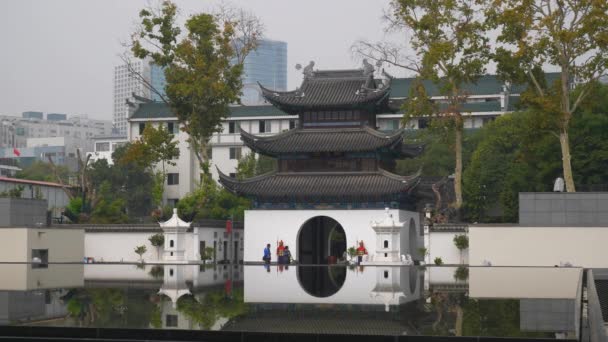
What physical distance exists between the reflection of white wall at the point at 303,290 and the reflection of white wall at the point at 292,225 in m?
12.2

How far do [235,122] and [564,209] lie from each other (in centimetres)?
5332

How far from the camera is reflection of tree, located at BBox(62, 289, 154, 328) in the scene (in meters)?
16.3

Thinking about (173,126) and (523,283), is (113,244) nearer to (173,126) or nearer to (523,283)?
(523,283)

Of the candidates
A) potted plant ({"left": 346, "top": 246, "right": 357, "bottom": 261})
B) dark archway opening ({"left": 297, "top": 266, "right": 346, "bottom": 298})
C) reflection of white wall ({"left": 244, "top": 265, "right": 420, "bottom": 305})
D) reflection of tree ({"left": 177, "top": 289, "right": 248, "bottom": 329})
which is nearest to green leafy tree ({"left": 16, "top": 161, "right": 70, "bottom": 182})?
potted plant ({"left": 346, "top": 246, "right": 357, "bottom": 261})

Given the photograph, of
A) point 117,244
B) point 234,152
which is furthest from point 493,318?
point 234,152

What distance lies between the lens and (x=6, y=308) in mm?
18766

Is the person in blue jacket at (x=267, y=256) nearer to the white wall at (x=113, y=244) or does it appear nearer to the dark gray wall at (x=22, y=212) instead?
the white wall at (x=113, y=244)

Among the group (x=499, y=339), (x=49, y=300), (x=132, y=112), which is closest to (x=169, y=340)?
(x=499, y=339)

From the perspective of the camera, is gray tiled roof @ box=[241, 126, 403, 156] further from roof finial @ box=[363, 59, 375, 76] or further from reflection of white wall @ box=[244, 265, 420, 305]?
reflection of white wall @ box=[244, 265, 420, 305]

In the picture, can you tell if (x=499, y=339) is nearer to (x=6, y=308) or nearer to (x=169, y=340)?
(x=169, y=340)

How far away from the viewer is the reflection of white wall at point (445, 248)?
1815 inches

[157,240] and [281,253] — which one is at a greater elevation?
[157,240]

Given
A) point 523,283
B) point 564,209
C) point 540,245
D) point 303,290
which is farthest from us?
point 540,245

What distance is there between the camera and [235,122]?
3494 inches
